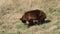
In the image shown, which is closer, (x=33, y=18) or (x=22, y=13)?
(x=33, y=18)

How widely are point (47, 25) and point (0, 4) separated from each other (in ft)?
14.0

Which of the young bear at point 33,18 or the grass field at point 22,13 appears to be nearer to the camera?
the grass field at point 22,13

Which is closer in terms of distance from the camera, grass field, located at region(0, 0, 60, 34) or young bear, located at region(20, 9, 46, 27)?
grass field, located at region(0, 0, 60, 34)

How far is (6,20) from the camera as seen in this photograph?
10.8 meters

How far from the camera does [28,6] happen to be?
12.4 m

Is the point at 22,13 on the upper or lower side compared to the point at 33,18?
lower

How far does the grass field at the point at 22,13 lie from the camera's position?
8962 mm

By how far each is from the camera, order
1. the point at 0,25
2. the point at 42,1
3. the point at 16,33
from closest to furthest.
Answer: the point at 16,33 → the point at 0,25 → the point at 42,1

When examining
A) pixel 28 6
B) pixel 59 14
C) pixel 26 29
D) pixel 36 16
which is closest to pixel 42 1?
pixel 28 6

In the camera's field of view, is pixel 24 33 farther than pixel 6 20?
No

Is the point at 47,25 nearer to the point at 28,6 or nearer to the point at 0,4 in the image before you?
the point at 28,6

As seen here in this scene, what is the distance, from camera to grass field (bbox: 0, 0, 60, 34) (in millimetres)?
8962

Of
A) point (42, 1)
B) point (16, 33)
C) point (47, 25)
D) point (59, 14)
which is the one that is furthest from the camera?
point (42, 1)

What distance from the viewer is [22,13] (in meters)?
11.8
